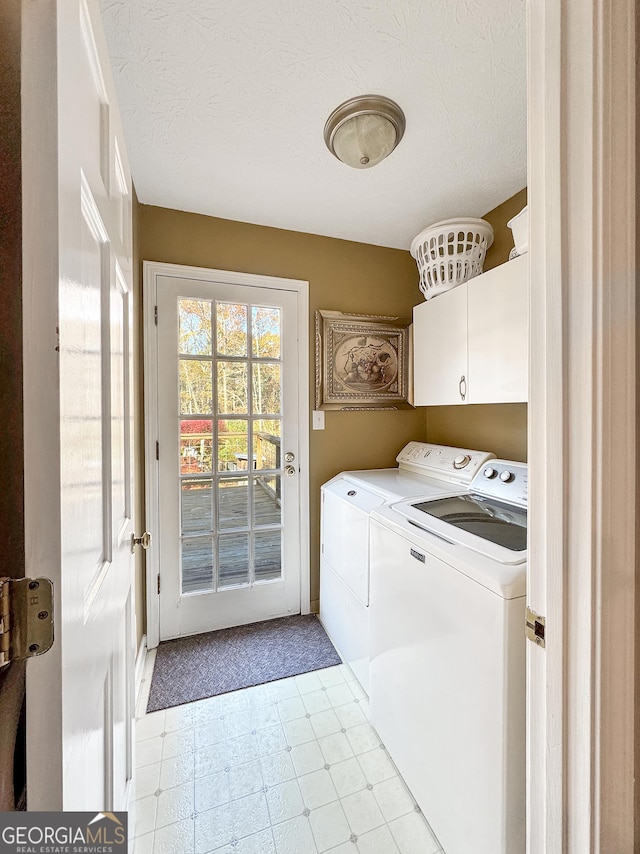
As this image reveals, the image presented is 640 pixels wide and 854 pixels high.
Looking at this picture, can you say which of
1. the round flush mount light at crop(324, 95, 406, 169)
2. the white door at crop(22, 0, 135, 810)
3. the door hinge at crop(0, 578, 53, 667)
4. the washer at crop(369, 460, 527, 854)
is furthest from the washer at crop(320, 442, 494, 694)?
the round flush mount light at crop(324, 95, 406, 169)

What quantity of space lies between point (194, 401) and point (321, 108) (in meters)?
1.45

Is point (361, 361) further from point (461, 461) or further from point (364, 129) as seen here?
point (364, 129)

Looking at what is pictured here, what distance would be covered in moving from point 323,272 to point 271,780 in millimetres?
2492

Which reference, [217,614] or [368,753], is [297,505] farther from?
[368,753]

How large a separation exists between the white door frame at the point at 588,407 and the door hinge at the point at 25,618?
0.74 metres

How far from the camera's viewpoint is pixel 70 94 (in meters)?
0.47

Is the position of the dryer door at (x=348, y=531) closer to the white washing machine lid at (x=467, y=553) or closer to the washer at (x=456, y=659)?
the washer at (x=456, y=659)

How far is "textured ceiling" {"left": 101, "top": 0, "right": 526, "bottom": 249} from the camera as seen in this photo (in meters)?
0.99

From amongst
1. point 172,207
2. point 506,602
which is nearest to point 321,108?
point 172,207

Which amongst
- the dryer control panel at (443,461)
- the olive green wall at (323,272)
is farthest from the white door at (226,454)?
the dryer control panel at (443,461)

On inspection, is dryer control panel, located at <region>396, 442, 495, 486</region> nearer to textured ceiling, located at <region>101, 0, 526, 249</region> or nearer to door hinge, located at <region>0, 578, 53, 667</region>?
textured ceiling, located at <region>101, 0, 526, 249</region>

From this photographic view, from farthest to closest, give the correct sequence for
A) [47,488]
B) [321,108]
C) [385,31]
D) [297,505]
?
[297,505]
[321,108]
[385,31]
[47,488]

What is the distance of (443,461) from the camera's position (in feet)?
6.51

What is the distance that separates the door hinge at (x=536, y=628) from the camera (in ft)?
2.08
